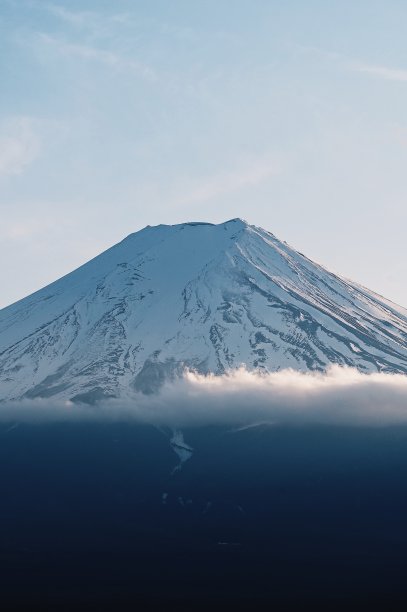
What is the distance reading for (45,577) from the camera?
170m

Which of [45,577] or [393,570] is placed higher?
[45,577]

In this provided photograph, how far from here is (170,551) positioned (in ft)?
590

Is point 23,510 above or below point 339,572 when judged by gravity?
above

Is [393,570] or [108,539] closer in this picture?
[393,570]

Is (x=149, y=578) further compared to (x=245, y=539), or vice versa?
(x=245, y=539)

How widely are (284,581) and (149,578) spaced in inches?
730

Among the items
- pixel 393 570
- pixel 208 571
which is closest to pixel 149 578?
pixel 208 571

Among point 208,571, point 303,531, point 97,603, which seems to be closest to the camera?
point 97,603

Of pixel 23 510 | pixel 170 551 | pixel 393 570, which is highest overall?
pixel 23 510

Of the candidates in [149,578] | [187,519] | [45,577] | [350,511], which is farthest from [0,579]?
[350,511]

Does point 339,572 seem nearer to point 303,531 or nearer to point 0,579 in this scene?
point 303,531

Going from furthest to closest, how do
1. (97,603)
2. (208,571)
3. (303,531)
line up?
(303,531) → (208,571) → (97,603)

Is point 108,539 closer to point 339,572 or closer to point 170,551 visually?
point 170,551

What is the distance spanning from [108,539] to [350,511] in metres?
40.0
